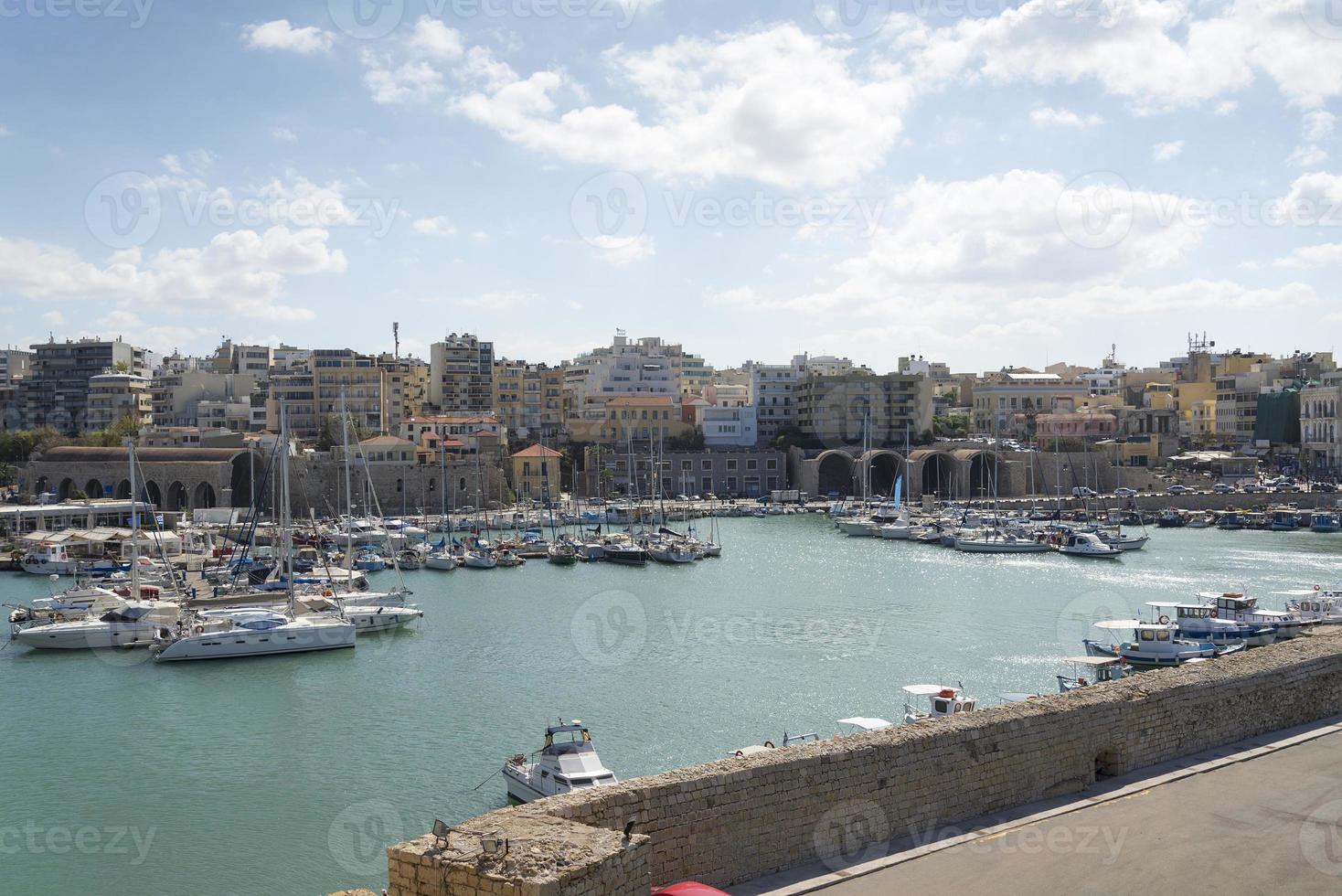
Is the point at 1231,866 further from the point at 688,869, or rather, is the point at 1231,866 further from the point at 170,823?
the point at 170,823

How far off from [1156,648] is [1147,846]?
14459 millimetres

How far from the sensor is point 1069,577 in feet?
128

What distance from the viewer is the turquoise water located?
14242 millimetres

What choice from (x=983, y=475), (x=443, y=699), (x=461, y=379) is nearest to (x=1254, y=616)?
(x=443, y=699)

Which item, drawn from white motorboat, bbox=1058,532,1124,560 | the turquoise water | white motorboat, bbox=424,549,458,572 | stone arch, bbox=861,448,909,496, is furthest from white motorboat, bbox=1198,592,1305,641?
stone arch, bbox=861,448,909,496

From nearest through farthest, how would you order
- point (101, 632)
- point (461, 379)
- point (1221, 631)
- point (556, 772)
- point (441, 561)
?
point (556, 772), point (1221, 631), point (101, 632), point (441, 561), point (461, 379)

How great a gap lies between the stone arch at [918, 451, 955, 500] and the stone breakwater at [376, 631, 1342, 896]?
191 ft

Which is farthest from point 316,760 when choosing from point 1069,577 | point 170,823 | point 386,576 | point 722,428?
point 722,428

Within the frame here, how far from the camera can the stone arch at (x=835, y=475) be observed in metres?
75.7

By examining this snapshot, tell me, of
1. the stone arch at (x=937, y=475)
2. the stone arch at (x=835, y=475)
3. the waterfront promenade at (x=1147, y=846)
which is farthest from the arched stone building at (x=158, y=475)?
the waterfront promenade at (x=1147, y=846)

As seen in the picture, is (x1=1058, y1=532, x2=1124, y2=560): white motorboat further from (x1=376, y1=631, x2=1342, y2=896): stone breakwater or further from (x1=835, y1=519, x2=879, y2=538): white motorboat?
(x1=376, y1=631, x2=1342, y2=896): stone breakwater

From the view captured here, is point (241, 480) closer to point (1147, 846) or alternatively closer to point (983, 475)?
point (983, 475)

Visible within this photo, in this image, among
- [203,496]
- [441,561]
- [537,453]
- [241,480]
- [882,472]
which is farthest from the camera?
[882,472]

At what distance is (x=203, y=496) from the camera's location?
57.9 meters
